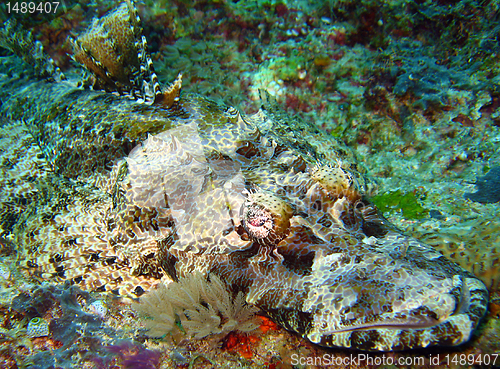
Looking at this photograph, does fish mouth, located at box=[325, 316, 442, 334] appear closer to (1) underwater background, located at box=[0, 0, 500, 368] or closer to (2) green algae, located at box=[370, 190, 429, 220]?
(1) underwater background, located at box=[0, 0, 500, 368]

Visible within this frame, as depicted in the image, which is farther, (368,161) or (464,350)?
(368,161)

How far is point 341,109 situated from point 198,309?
4007 millimetres

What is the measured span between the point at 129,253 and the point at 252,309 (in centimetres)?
153

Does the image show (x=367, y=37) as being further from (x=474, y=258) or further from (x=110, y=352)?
(x=110, y=352)

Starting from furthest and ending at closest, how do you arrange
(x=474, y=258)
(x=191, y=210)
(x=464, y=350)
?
(x=191, y=210)
(x=474, y=258)
(x=464, y=350)

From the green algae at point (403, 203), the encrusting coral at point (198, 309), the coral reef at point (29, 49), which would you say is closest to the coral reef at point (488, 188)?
the green algae at point (403, 203)

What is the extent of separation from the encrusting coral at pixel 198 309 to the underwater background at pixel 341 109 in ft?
0.38

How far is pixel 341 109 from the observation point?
500 centimetres

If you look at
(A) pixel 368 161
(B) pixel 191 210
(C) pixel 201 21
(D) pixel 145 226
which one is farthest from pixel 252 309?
(C) pixel 201 21

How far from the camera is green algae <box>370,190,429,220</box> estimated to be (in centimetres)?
359

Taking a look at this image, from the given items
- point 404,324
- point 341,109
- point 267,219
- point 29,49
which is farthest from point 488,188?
point 29,49

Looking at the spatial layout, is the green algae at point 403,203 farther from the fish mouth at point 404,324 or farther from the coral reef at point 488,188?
the fish mouth at point 404,324

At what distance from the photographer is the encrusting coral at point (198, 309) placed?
2568 mm

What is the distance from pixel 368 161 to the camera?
4594mm
